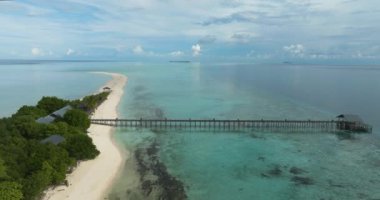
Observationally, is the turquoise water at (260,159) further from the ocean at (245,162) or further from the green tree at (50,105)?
the green tree at (50,105)

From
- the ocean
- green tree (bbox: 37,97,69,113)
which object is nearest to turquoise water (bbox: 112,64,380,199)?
the ocean

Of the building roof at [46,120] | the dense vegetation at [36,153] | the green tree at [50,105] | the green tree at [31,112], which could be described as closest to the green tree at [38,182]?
the dense vegetation at [36,153]

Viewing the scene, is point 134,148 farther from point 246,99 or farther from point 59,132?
point 246,99

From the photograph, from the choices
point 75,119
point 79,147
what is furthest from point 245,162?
point 75,119

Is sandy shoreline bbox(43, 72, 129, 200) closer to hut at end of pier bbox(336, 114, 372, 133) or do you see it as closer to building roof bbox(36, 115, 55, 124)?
building roof bbox(36, 115, 55, 124)

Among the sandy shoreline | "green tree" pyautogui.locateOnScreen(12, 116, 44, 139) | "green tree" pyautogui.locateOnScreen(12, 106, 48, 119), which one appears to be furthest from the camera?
"green tree" pyautogui.locateOnScreen(12, 106, 48, 119)

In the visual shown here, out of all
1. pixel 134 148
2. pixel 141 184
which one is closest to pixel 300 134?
pixel 134 148
